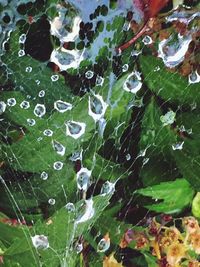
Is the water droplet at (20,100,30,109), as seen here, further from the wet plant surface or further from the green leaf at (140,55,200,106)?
the green leaf at (140,55,200,106)

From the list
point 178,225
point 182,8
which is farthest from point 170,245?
point 182,8

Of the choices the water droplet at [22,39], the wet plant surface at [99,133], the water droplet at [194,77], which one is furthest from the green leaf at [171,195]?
the water droplet at [22,39]

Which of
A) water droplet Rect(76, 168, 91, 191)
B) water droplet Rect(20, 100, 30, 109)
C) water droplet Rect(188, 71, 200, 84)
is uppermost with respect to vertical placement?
water droplet Rect(20, 100, 30, 109)

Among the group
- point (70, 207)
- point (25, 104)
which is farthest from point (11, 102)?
point (70, 207)

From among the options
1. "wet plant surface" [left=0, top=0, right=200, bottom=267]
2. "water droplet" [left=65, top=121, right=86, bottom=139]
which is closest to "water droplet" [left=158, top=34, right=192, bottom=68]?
"wet plant surface" [left=0, top=0, right=200, bottom=267]

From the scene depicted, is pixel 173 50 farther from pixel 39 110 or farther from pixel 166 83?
pixel 39 110

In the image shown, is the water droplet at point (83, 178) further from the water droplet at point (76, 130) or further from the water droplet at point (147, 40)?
the water droplet at point (147, 40)
